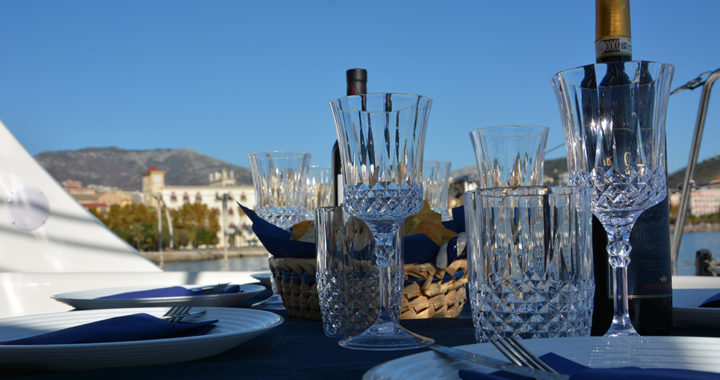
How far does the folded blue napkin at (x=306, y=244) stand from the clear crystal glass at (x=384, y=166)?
0.19 feet

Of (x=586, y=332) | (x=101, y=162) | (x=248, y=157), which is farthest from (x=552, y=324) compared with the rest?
(x=101, y=162)

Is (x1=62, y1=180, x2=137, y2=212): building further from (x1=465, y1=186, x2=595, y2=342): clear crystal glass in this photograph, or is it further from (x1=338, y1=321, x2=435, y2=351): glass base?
(x1=465, y1=186, x2=595, y2=342): clear crystal glass

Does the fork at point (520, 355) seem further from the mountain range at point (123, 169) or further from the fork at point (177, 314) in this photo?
the mountain range at point (123, 169)

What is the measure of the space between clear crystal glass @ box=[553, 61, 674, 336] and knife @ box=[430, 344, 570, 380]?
306mm

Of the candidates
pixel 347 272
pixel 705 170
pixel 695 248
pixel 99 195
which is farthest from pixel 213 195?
pixel 347 272

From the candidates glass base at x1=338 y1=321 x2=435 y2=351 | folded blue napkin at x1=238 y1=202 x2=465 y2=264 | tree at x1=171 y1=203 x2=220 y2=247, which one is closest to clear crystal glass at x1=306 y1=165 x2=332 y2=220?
folded blue napkin at x1=238 y1=202 x2=465 y2=264

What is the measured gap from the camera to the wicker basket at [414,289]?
90 centimetres

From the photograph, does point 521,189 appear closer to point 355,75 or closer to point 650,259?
point 650,259

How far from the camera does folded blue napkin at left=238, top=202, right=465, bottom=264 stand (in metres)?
0.89

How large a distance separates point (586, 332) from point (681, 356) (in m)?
0.19

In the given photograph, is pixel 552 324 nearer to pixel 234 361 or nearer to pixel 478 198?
pixel 478 198

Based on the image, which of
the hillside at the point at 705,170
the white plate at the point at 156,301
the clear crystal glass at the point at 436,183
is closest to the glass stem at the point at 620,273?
the white plate at the point at 156,301

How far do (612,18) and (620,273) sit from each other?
302 millimetres

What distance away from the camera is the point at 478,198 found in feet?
2.07
